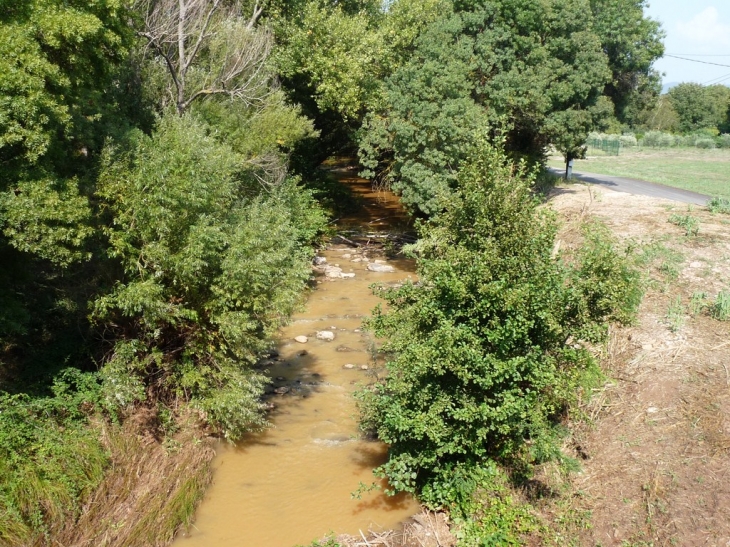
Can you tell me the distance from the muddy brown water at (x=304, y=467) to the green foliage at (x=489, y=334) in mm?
1408

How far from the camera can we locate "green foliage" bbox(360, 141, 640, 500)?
32.9 feet

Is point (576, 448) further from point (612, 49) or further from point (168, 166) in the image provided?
point (612, 49)

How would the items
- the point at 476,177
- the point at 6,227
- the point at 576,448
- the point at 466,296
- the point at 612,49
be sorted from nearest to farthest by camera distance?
the point at 6,227, the point at 466,296, the point at 476,177, the point at 576,448, the point at 612,49

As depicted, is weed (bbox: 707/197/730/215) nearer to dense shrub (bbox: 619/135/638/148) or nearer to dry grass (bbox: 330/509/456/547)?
dry grass (bbox: 330/509/456/547)

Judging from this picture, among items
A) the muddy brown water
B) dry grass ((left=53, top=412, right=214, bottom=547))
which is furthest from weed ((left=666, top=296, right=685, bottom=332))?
dry grass ((left=53, top=412, right=214, bottom=547))

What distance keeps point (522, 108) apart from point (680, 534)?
56.8 feet

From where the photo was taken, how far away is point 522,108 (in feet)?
75.9

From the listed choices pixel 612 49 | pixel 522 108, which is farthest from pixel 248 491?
pixel 612 49

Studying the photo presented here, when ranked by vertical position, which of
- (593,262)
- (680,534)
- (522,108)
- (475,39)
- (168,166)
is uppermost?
(475,39)

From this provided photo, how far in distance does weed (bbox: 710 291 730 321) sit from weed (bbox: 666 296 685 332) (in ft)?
2.25

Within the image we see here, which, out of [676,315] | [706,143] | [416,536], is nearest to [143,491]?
[416,536]

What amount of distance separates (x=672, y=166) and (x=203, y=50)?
34.1 meters

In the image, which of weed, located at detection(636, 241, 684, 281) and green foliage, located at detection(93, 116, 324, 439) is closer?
green foliage, located at detection(93, 116, 324, 439)

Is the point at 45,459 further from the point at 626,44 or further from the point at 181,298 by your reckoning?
the point at 626,44
